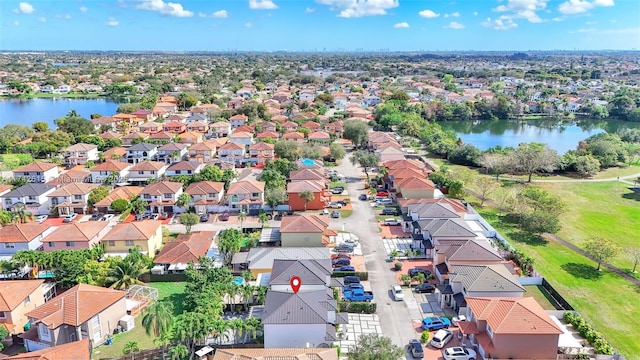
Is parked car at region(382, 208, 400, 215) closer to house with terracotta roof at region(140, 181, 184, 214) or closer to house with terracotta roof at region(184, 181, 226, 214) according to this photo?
house with terracotta roof at region(184, 181, 226, 214)

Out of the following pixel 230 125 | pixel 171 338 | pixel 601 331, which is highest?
pixel 230 125

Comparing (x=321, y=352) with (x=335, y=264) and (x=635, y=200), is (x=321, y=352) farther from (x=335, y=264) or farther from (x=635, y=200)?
(x=635, y=200)

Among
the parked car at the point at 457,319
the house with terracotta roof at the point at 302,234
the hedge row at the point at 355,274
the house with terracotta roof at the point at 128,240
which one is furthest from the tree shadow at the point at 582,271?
the house with terracotta roof at the point at 128,240

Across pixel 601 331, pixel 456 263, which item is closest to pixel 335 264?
pixel 456 263

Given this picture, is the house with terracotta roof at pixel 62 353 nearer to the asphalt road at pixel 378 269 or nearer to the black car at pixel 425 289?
the asphalt road at pixel 378 269

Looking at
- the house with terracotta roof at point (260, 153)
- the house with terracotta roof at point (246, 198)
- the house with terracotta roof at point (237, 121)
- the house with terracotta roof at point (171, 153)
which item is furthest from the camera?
the house with terracotta roof at point (237, 121)

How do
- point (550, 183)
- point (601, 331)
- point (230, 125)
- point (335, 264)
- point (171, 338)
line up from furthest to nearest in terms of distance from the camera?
point (230, 125), point (550, 183), point (335, 264), point (601, 331), point (171, 338)

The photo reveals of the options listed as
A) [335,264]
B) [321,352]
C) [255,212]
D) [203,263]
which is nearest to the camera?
[321,352]
